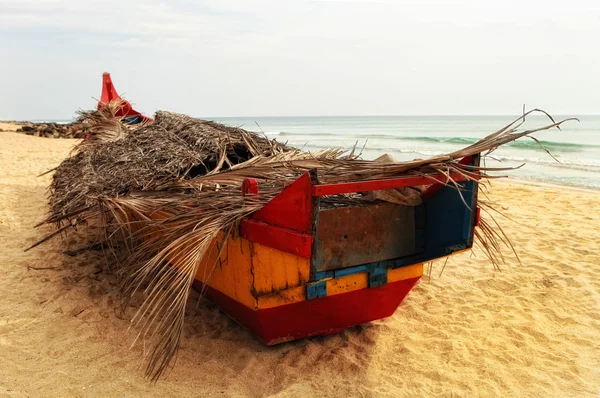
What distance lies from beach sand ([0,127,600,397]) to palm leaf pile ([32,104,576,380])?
26cm

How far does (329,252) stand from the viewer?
3.18m

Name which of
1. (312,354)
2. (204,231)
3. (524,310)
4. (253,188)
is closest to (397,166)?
(253,188)

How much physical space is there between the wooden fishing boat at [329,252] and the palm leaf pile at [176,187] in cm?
15

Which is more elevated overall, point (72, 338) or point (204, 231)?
point (204, 231)

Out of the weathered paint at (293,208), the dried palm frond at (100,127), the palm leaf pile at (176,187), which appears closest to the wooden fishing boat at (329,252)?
the weathered paint at (293,208)

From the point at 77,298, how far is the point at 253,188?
195cm

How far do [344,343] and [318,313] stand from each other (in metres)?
0.46

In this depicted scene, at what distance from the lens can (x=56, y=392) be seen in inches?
110

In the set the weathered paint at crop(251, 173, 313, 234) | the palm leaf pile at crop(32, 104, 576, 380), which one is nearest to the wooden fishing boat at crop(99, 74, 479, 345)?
the weathered paint at crop(251, 173, 313, 234)

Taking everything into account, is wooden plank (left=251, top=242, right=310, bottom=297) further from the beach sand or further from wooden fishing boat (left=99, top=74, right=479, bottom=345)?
the beach sand

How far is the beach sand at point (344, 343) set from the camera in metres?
2.98

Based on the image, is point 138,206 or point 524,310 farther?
point 524,310

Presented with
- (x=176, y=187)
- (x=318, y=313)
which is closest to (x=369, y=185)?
(x=318, y=313)

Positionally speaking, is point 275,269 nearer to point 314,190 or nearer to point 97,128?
point 314,190
